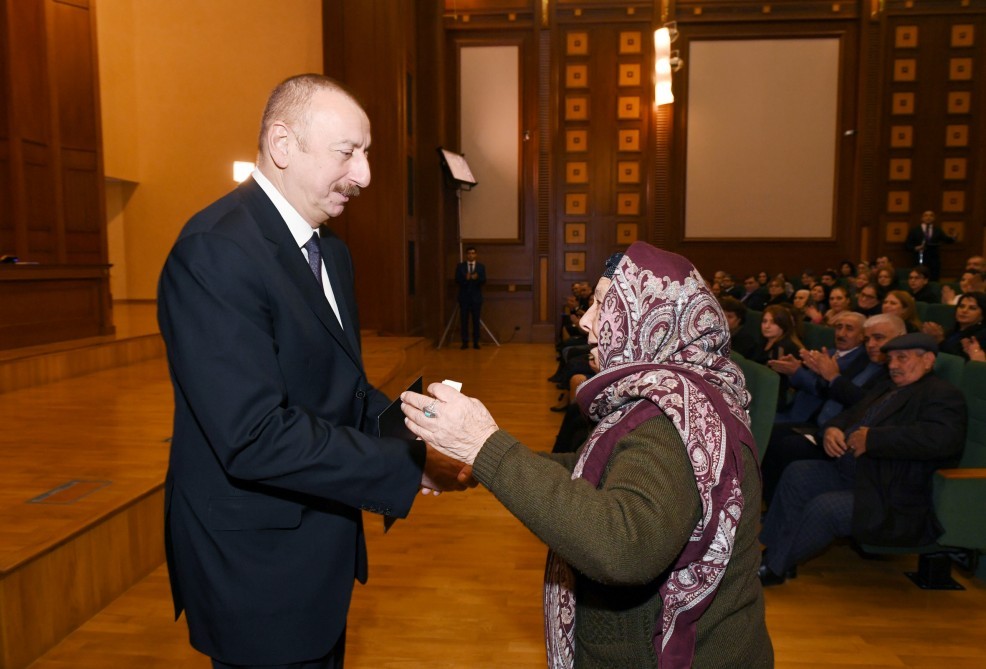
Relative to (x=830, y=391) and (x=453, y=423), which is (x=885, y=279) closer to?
(x=830, y=391)

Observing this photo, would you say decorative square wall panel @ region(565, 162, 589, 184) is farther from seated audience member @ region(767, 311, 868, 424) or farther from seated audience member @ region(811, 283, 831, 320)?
seated audience member @ region(767, 311, 868, 424)

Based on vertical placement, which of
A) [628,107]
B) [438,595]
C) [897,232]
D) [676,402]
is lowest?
[438,595]

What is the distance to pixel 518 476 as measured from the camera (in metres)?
1.11

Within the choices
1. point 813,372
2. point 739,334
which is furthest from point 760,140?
point 813,372

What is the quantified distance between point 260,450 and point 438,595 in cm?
202

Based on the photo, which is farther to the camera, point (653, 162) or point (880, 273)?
point (653, 162)

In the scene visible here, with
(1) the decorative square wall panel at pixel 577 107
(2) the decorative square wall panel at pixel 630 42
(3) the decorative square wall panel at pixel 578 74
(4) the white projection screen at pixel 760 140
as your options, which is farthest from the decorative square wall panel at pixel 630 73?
(4) the white projection screen at pixel 760 140

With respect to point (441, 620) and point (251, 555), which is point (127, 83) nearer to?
point (441, 620)

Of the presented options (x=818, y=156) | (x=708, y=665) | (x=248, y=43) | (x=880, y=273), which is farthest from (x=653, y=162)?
(x=708, y=665)

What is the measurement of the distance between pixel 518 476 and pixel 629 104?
11.2 meters

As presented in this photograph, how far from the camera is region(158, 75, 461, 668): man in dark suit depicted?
1.12 meters

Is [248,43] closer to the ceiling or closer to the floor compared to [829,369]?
closer to the ceiling

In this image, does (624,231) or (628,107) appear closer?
(628,107)

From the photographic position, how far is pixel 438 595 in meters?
2.93
